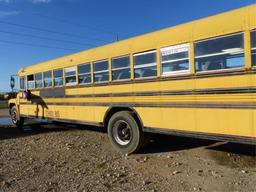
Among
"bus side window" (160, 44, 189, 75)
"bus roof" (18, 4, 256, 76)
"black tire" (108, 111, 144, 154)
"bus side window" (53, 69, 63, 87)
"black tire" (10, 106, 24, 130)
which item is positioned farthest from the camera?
"black tire" (10, 106, 24, 130)

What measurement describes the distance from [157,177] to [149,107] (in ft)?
5.50

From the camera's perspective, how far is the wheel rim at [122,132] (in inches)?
291

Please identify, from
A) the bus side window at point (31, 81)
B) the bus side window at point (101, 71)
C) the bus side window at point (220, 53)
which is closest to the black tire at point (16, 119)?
the bus side window at point (31, 81)

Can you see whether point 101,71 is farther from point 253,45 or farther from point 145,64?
point 253,45

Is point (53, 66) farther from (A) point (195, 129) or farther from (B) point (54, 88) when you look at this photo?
(A) point (195, 129)

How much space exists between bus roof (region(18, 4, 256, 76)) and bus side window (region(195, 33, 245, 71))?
11 cm

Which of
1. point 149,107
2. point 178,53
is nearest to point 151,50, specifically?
→ point 178,53

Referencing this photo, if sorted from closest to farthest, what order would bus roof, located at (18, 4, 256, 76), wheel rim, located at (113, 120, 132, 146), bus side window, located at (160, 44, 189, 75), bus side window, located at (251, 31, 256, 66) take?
1. bus side window, located at (251, 31, 256, 66)
2. bus roof, located at (18, 4, 256, 76)
3. bus side window, located at (160, 44, 189, 75)
4. wheel rim, located at (113, 120, 132, 146)

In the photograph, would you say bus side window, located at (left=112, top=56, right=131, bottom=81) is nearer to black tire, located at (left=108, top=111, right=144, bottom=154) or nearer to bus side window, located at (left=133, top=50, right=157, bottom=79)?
bus side window, located at (left=133, top=50, right=157, bottom=79)

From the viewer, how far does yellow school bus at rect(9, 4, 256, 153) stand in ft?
16.8

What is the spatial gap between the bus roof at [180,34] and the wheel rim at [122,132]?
155 cm

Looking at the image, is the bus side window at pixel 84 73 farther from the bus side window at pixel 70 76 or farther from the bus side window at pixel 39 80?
the bus side window at pixel 39 80

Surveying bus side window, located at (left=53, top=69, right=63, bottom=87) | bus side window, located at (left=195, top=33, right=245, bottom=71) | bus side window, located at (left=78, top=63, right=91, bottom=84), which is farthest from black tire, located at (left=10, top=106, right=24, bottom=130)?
bus side window, located at (left=195, top=33, right=245, bottom=71)

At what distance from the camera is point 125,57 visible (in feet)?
23.6
